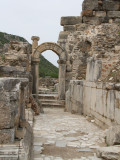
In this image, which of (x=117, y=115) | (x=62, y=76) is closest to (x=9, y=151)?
(x=117, y=115)

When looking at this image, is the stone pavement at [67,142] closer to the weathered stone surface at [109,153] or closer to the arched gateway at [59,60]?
the weathered stone surface at [109,153]

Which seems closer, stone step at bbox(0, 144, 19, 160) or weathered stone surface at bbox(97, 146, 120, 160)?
stone step at bbox(0, 144, 19, 160)

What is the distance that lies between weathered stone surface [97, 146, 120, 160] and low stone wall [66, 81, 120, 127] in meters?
1.71

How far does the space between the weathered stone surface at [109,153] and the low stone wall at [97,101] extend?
1714mm

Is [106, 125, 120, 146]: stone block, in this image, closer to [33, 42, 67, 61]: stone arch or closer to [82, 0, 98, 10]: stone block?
[33, 42, 67, 61]: stone arch

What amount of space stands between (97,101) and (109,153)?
401 centimetres

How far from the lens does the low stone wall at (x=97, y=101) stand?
6316 millimetres

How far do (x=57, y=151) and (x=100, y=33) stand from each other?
831 cm

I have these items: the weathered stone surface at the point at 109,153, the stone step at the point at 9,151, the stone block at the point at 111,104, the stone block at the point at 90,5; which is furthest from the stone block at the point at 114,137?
the stone block at the point at 90,5

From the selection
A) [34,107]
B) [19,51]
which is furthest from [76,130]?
[19,51]

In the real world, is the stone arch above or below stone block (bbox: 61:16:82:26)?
below

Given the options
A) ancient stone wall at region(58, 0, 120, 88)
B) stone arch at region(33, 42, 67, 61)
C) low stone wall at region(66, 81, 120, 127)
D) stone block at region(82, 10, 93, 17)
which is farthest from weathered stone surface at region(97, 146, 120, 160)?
stone block at region(82, 10, 93, 17)

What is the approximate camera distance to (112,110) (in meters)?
6.44

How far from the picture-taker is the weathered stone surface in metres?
4.07
